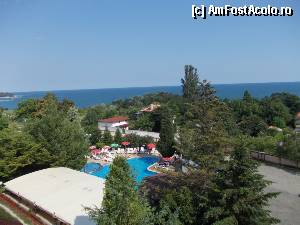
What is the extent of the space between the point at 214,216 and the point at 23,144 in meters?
16.8

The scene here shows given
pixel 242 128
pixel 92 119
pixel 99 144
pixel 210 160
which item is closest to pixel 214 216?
pixel 210 160

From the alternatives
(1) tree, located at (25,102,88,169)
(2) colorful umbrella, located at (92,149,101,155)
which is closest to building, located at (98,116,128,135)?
(2) colorful umbrella, located at (92,149,101,155)

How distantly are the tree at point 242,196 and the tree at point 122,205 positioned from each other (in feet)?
12.5

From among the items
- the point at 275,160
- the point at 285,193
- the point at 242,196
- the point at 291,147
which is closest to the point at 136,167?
the point at 275,160

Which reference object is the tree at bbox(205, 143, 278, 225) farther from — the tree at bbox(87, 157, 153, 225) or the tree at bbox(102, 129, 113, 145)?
the tree at bbox(102, 129, 113, 145)

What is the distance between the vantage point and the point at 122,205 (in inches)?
385

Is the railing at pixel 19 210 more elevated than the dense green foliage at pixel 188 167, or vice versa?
the dense green foliage at pixel 188 167

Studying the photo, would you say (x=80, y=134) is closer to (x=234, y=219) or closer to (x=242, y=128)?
(x=234, y=219)

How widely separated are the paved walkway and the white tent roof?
31.5 ft

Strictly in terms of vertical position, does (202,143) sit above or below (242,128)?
above

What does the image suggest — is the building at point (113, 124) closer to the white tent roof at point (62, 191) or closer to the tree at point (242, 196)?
the white tent roof at point (62, 191)

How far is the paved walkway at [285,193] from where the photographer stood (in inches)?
739

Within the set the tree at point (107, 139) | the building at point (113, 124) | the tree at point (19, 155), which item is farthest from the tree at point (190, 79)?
the tree at point (19, 155)

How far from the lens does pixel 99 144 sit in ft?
142
